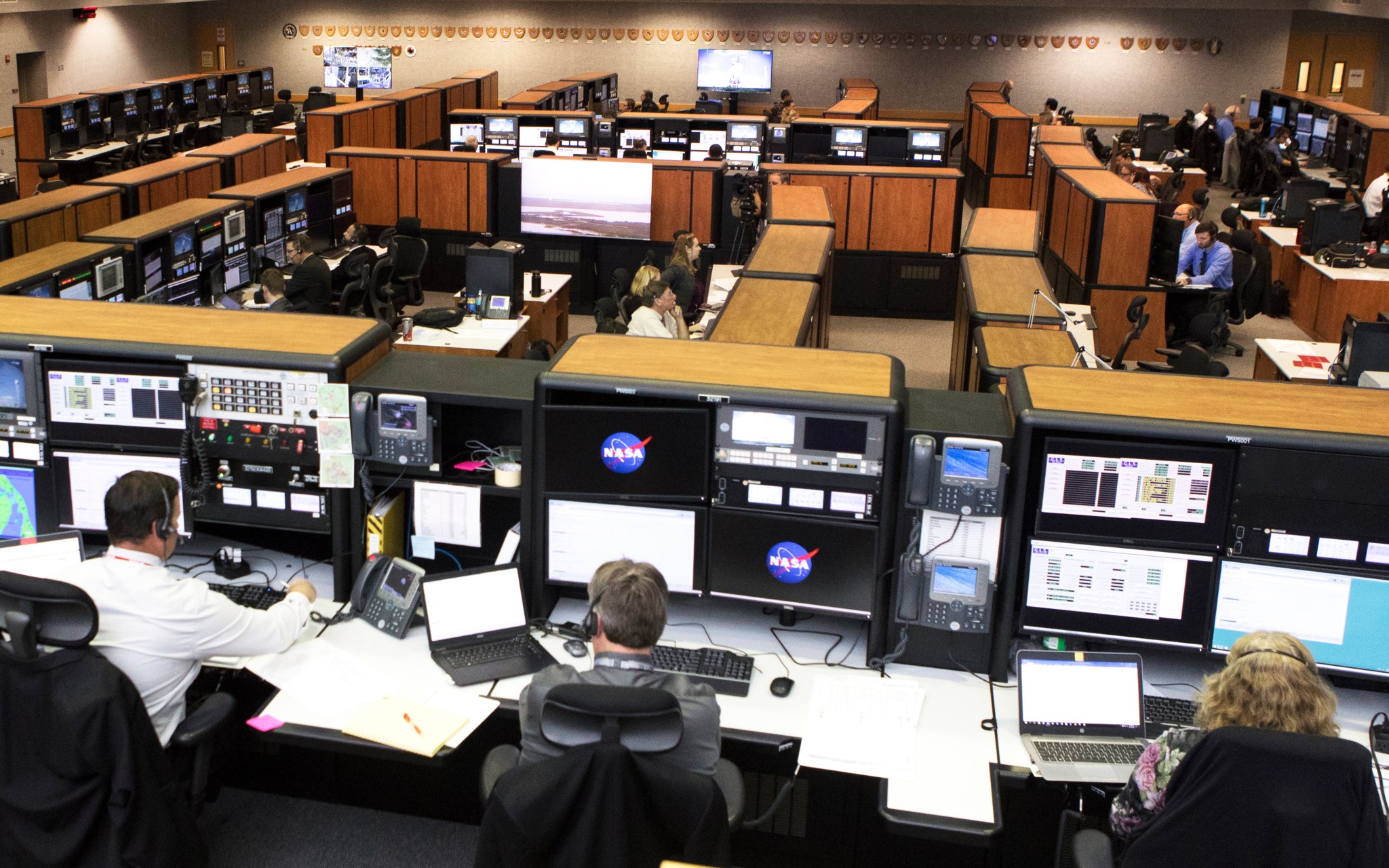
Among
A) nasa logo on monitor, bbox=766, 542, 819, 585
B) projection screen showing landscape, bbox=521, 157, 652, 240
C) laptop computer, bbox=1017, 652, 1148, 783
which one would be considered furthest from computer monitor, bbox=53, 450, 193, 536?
projection screen showing landscape, bbox=521, 157, 652, 240

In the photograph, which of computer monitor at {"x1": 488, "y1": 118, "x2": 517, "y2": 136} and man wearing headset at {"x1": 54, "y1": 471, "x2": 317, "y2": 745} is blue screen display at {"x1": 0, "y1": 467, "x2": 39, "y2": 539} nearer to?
man wearing headset at {"x1": 54, "y1": 471, "x2": 317, "y2": 745}

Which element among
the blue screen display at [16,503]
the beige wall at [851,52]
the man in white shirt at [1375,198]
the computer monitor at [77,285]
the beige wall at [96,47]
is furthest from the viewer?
the beige wall at [851,52]

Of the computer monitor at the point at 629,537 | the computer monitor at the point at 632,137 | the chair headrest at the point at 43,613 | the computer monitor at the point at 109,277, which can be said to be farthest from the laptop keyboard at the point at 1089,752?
the computer monitor at the point at 632,137

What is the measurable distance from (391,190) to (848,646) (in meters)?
8.03

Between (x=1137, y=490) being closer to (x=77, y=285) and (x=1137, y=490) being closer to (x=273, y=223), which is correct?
(x=77, y=285)

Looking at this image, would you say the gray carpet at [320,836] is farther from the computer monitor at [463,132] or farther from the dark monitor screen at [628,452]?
the computer monitor at [463,132]

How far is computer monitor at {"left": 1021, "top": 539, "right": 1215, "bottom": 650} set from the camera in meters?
3.12

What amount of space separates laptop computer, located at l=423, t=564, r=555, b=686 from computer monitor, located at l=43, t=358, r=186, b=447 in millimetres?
932

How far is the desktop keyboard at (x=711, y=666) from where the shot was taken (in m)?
3.18

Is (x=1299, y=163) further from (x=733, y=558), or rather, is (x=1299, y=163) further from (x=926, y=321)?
(x=733, y=558)

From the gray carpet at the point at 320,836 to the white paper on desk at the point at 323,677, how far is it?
0.65 metres

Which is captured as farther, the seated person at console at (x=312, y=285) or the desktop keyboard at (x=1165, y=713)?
the seated person at console at (x=312, y=285)

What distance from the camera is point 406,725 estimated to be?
3.00m

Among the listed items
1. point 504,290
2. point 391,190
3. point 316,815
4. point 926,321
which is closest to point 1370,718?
point 316,815
